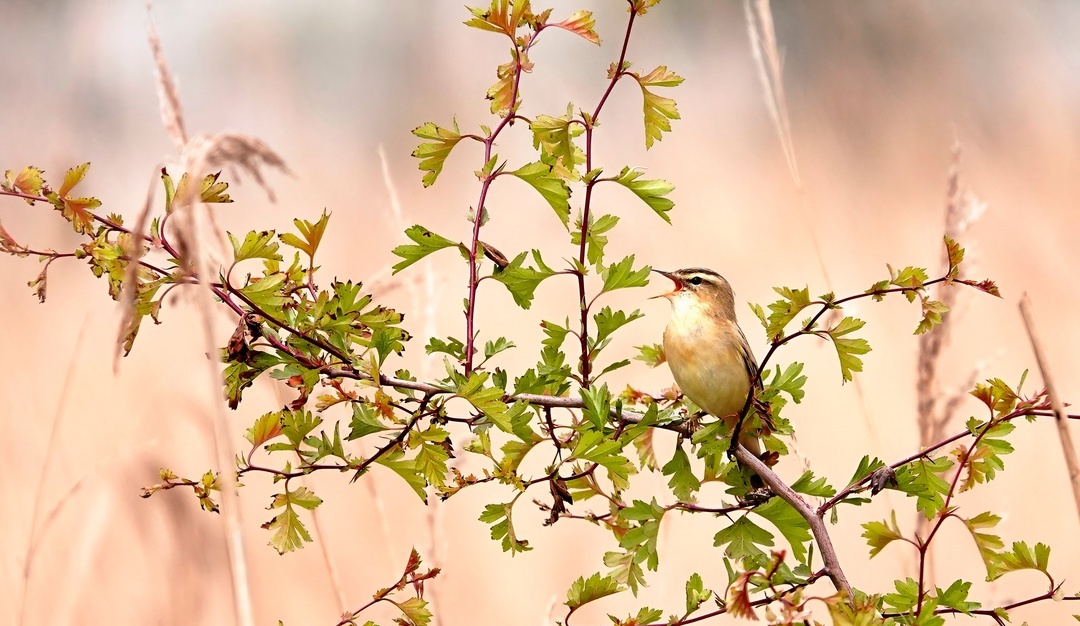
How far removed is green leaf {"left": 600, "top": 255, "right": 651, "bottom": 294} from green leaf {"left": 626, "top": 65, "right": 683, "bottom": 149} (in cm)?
13

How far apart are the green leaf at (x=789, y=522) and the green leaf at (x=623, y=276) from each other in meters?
0.27

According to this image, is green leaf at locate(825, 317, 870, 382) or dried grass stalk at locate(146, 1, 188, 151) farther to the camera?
dried grass stalk at locate(146, 1, 188, 151)

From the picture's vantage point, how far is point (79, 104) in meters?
6.86

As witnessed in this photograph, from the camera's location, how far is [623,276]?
3.27ft

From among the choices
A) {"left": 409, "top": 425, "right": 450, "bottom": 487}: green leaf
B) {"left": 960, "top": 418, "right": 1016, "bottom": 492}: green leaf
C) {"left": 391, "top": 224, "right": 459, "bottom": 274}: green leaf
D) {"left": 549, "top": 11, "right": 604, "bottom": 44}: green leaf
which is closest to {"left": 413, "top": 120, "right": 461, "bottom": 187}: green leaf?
{"left": 391, "top": 224, "right": 459, "bottom": 274}: green leaf

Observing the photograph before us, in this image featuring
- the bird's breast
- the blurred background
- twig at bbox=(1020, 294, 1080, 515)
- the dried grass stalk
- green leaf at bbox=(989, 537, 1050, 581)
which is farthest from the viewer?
the blurred background

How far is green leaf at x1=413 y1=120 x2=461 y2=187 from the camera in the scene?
1.00 metres

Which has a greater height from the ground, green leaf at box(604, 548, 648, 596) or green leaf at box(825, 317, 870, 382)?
green leaf at box(825, 317, 870, 382)

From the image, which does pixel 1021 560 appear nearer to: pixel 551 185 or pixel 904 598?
pixel 904 598

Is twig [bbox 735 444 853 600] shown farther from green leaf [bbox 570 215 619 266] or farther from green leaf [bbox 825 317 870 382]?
green leaf [bbox 570 215 619 266]

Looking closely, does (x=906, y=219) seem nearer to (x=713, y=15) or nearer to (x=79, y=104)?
(x=713, y=15)

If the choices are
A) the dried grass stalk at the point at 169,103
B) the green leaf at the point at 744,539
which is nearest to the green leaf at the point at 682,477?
the green leaf at the point at 744,539

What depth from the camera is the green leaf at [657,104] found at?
1.01m

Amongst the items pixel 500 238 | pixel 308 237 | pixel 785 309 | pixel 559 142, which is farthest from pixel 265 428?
pixel 500 238
